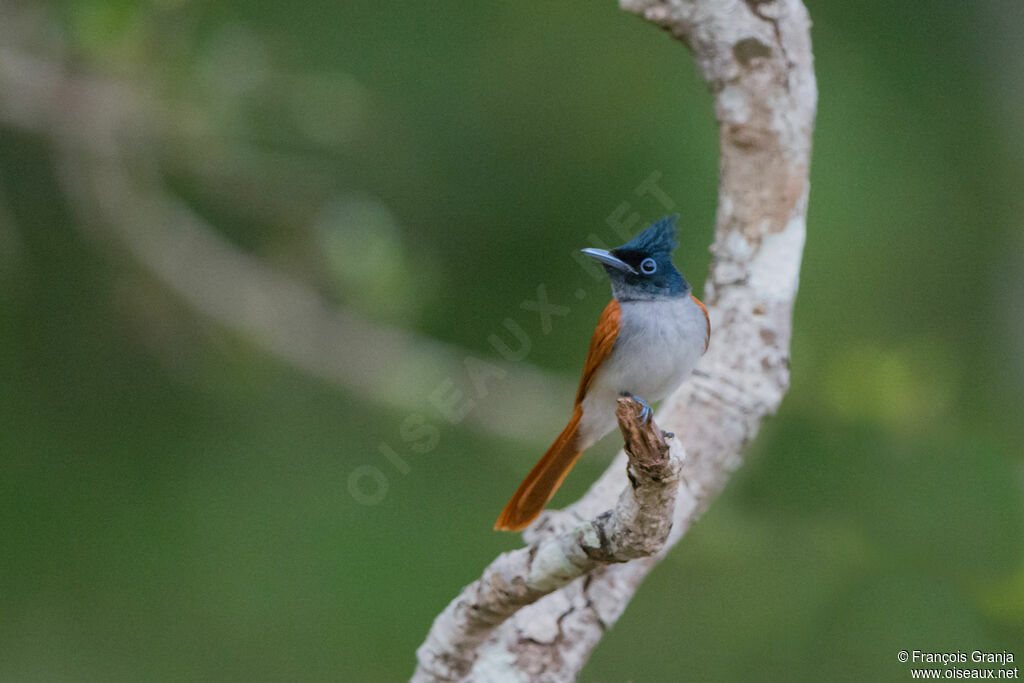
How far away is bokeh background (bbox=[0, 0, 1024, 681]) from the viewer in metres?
5.76

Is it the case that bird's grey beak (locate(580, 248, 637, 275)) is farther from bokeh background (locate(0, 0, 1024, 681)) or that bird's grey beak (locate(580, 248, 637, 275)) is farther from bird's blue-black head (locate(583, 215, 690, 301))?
bokeh background (locate(0, 0, 1024, 681))

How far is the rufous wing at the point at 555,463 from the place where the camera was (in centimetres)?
303

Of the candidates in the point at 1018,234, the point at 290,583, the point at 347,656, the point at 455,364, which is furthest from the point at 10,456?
the point at 1018,234

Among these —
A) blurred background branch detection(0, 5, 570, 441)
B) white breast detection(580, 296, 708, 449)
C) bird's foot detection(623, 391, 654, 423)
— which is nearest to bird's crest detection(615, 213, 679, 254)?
white breast detection(580, 296, 708, 449)

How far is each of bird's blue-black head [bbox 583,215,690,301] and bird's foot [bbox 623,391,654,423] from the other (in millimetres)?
270

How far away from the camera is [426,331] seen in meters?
6.91

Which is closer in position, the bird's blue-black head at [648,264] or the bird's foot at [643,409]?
the bird's foot at [643,409]
